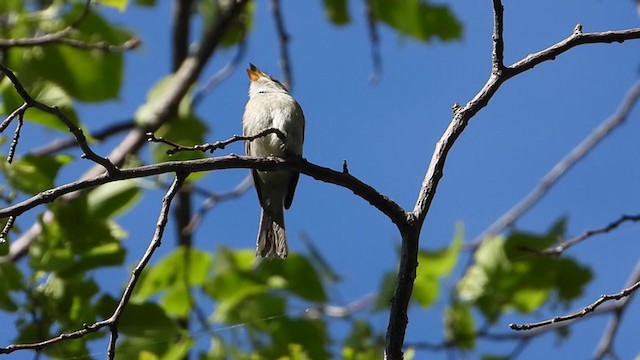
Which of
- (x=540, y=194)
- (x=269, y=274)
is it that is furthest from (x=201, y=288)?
(x=540, y=194)

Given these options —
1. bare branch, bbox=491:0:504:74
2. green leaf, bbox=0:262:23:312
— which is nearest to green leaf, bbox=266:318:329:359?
green leaf, bbox=0:262:23:312

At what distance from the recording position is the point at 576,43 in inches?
109

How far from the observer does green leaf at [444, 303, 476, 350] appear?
4.56m

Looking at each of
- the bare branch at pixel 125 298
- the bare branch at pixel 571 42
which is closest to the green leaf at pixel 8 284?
the bare branch at pixel 125 298

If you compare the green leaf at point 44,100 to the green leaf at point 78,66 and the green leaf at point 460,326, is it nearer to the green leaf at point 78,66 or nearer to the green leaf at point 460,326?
the green leaf at point 78,66

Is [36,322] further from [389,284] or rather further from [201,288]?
[389,284]

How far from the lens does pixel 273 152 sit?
4660 millimetres

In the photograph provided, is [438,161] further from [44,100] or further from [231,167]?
[44,100]

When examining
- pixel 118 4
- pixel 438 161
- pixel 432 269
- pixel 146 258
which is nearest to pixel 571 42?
pixel 438 161

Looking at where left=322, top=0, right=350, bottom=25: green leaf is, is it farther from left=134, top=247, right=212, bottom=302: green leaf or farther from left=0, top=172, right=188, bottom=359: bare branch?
left=0, top=172, right=188, bottom=359: bare branch

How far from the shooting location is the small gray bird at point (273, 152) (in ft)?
15.4

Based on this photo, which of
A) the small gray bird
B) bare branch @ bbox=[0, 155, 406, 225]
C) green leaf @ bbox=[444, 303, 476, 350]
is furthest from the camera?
the small gray bird

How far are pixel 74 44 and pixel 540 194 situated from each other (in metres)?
2.50

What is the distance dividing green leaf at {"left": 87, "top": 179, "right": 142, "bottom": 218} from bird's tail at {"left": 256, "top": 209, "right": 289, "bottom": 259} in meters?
0.71
